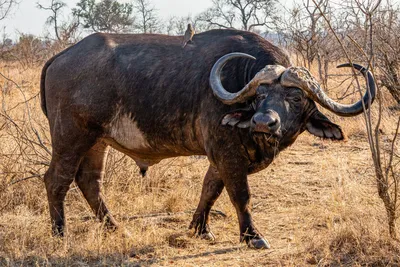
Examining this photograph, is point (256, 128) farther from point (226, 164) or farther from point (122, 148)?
point (122, 148)

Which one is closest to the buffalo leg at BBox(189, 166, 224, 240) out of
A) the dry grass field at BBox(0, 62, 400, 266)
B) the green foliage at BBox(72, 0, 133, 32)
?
the dry grass field at BBox(0, 62, 400, 266)

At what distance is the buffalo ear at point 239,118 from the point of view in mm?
4619

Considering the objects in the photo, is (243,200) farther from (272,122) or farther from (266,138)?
(272,122)

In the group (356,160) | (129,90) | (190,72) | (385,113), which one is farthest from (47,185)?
(385,113)

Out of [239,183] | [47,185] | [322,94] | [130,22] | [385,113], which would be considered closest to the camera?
[322,94]

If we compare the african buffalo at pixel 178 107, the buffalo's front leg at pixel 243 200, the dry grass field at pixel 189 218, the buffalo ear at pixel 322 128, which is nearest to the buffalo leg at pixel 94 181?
the african buffalo at pixel 178 107

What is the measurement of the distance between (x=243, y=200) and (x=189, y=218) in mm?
1238

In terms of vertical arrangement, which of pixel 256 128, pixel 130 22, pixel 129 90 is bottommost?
pixel 256 128

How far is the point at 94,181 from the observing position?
5.77 meters

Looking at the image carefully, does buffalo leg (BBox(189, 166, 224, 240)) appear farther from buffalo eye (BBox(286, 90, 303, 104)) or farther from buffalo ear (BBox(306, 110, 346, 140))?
buffalo eye (BBox(286, 90, 303, 104))

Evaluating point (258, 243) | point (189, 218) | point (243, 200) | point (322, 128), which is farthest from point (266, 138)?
point (189, 218)

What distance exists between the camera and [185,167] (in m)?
7.54

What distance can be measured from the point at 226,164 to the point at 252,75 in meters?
0.76

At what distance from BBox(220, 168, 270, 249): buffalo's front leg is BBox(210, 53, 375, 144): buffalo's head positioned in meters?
0.41
